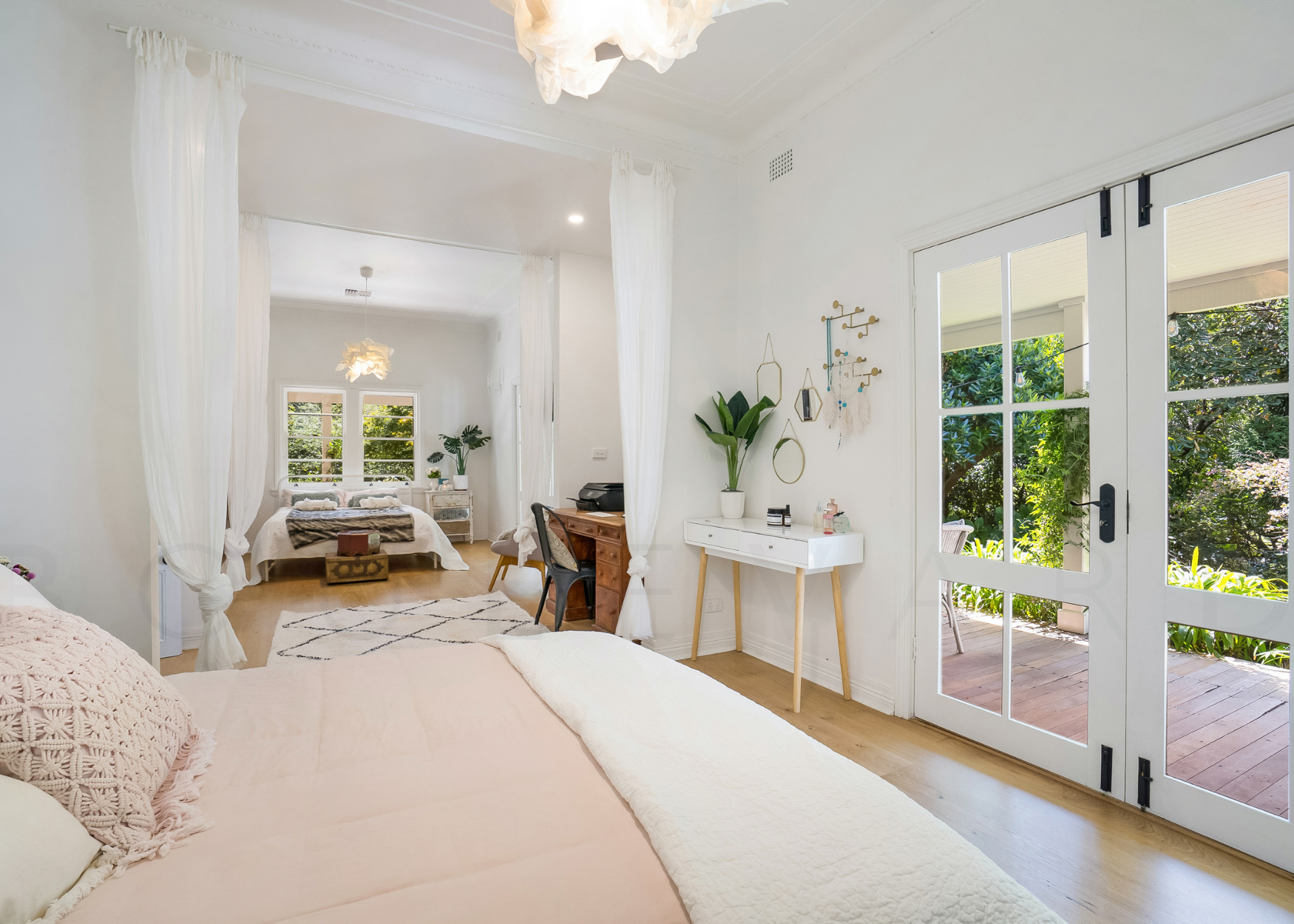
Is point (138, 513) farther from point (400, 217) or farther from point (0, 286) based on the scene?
point (400, 217)

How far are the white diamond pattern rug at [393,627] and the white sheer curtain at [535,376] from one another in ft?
2.01

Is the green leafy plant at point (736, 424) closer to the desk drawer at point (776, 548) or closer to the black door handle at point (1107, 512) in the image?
the desk drawer at point (776, 548)

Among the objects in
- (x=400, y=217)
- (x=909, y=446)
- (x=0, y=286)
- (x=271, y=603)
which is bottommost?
(x=271, y=603)

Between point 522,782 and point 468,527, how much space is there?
735 cm

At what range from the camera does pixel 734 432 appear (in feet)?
11.8

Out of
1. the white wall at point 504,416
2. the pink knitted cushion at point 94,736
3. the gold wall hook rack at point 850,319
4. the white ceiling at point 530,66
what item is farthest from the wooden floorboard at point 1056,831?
the white wall at point 504,416

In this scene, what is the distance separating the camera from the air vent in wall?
11.4ft

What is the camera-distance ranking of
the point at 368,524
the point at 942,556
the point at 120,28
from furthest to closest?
the point at 368,524, the point at 942,556, the point at 120,28

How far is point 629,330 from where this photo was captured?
343 cm

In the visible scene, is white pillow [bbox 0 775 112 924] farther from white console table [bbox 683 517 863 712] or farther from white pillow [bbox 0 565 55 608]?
white console table [bbox 683 517 863 712]

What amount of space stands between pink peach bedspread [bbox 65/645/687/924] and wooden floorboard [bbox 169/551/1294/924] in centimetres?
140

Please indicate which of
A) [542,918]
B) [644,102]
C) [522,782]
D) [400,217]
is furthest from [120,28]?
[542,918]

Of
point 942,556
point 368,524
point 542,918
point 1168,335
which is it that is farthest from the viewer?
point 368,524

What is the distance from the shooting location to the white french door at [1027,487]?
6.98 feet
